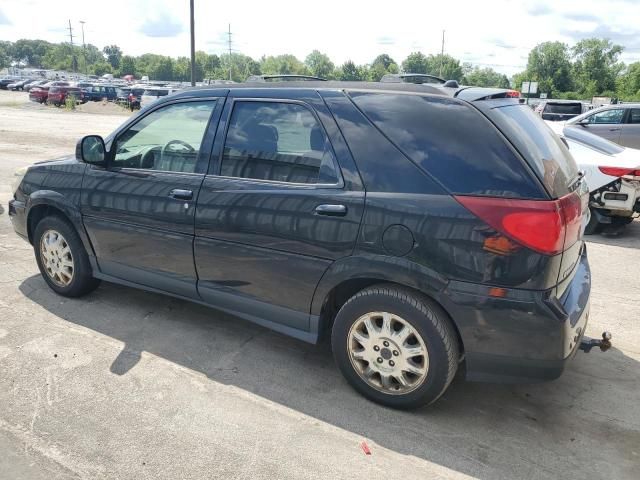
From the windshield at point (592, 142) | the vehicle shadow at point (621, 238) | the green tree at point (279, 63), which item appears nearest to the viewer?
the vehicle shadow at point (621, 238)

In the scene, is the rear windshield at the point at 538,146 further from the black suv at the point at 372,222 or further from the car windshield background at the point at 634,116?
the car windshield background at the point at 634,116

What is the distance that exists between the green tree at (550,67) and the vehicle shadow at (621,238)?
87.2m

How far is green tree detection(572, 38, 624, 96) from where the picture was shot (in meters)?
83.5

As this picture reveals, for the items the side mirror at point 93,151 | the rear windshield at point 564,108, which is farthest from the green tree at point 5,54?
the side mirror at point 93,151

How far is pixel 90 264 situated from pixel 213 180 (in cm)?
158

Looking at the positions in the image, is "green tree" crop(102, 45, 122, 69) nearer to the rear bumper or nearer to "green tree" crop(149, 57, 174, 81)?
"green tree" crop(149, 57, 174, 81)

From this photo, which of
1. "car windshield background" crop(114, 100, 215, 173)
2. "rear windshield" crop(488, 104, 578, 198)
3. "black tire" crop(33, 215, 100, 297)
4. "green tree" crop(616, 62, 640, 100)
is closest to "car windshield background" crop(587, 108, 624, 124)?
"rear windshield" crop(488, 104, 578, 198)

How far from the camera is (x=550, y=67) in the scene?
93.6m

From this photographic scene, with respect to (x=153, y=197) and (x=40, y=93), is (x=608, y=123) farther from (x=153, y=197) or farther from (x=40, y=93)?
(x=40, y=93)

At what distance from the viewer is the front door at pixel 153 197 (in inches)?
146

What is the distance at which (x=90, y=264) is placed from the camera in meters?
4.43

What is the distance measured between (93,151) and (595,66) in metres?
105

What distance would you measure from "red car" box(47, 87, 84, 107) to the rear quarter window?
4172cm

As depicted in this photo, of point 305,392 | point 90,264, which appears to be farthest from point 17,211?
point 305,392
